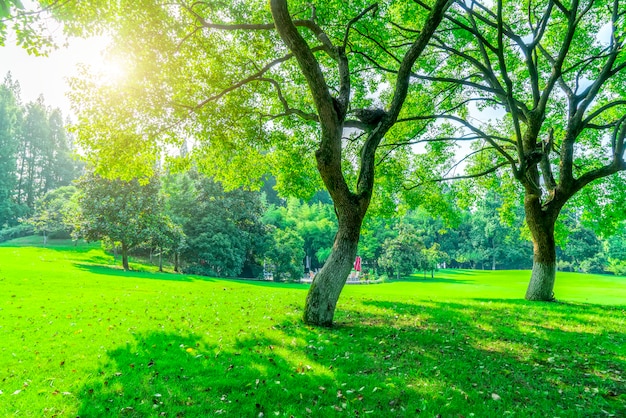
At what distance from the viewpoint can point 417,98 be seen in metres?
16.3

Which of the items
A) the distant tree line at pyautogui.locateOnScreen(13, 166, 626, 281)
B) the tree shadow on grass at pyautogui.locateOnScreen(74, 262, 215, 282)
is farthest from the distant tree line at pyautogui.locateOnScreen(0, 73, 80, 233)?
the tree shadow on grass at pyautogui.locateOnScreen(74, 262, 215, 282)

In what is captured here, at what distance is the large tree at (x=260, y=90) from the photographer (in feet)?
28.7

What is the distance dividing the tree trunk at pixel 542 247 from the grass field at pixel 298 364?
12.0 feet

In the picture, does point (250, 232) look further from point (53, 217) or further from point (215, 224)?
point (53, 217)

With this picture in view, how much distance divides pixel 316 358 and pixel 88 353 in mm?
4243

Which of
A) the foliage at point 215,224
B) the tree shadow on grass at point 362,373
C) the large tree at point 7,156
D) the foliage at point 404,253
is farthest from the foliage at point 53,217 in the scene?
the tree shadow on grass at point 362,373

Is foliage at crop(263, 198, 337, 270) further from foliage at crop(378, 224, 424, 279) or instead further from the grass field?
the grass field

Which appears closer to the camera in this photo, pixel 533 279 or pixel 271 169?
pixel 533 279

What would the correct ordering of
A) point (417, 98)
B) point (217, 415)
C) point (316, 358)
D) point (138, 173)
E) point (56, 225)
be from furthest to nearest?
point (56, 225), point (417, 98), point (138, 173), point (316, 358), point (217, 415)

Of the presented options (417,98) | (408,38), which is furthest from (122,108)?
(417,98)

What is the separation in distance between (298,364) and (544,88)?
611 inches

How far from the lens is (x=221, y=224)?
39094 millimetres

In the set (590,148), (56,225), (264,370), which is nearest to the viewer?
(264,370)

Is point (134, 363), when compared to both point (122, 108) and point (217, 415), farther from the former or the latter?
point (122, 108)
